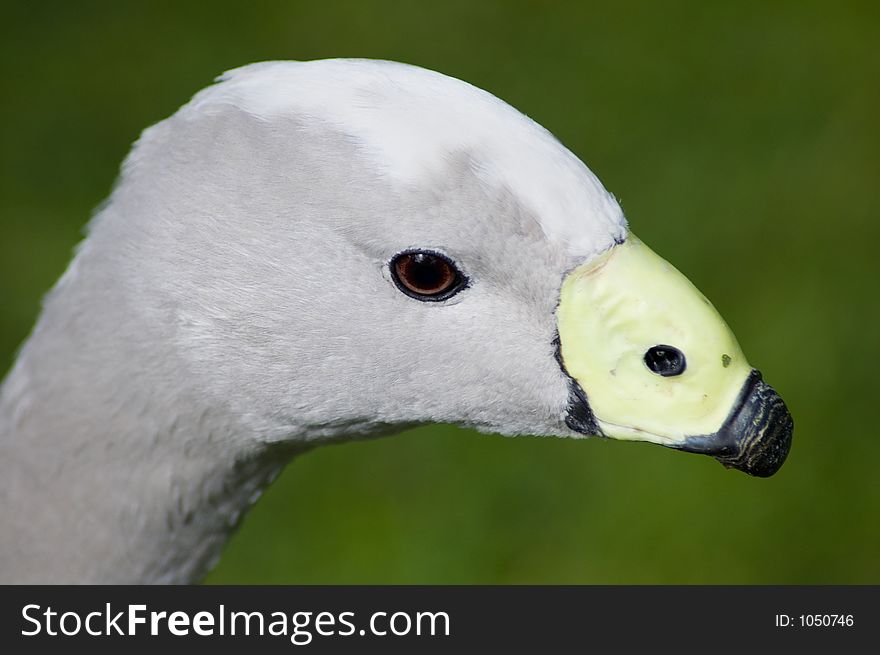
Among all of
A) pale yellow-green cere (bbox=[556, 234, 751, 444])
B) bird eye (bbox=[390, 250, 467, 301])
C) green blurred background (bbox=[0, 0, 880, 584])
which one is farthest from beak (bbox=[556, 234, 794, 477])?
green blurred background (bbox=[0, 0, 880, 584])

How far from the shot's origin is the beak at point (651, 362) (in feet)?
4.46

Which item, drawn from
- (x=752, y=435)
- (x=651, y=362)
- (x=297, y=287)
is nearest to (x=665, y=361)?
(x=651, y=362)

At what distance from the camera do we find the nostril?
1.37 m

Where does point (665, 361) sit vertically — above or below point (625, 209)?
below

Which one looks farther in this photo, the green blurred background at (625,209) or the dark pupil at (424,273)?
the green blurred background at (625,209)

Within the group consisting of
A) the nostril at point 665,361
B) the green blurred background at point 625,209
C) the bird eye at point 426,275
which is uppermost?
the green blurred background at point 625,209

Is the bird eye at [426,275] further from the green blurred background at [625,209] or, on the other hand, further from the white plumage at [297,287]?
the green blurred background at [625,209]

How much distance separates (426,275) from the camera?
52.8 inches

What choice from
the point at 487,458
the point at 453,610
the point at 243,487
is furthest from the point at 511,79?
the point at 243,487

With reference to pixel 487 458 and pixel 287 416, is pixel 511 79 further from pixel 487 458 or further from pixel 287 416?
pixel 287 416

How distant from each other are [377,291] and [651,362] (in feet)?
1.19

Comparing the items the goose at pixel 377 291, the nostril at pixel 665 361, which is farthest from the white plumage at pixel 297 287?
the nostril at pixel 665 361

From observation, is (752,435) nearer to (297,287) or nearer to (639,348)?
(639,348)

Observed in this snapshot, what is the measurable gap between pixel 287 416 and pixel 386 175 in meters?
0.39
